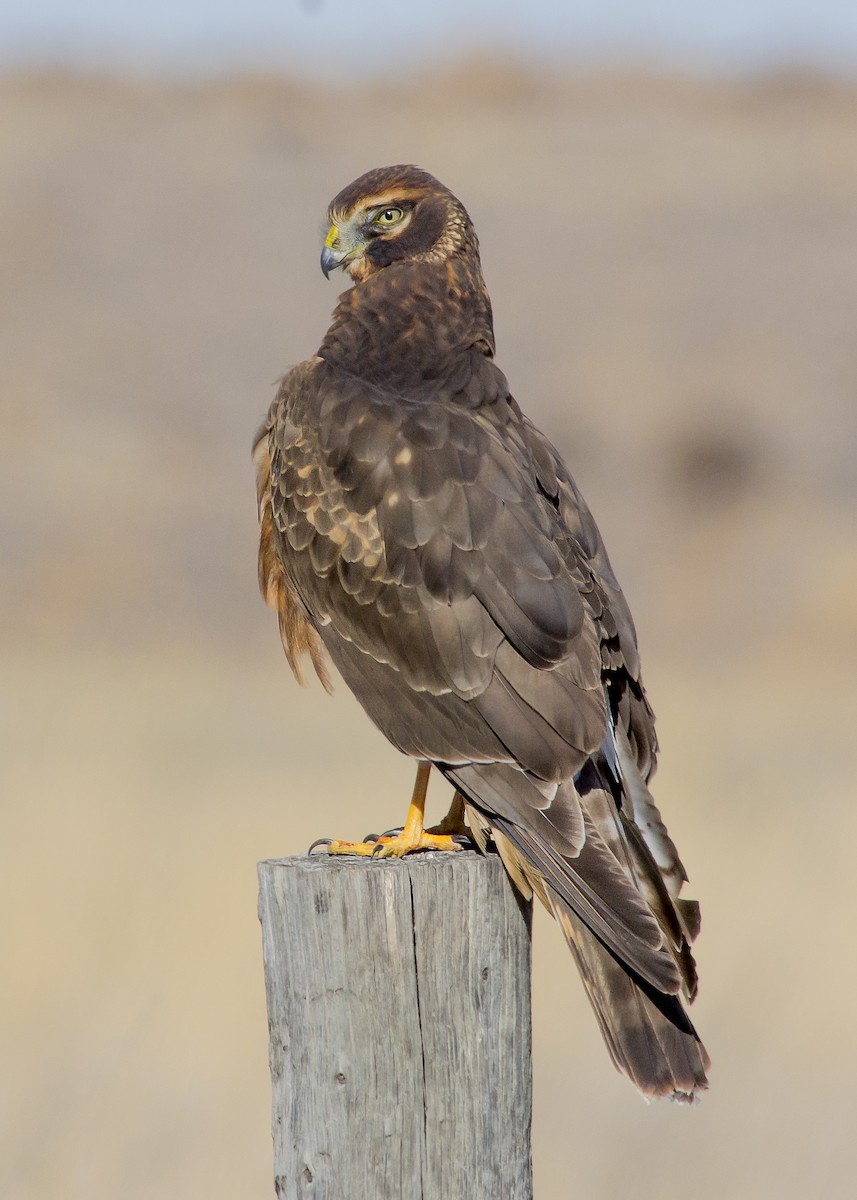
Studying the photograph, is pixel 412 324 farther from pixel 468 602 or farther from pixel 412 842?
pixel 412 842

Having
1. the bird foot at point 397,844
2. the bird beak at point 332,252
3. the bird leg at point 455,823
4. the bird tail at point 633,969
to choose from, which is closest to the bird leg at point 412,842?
the bird foot at point 397,844

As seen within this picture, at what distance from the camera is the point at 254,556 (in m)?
17.3

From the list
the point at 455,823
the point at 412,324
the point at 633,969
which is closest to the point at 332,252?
the point at 412,324

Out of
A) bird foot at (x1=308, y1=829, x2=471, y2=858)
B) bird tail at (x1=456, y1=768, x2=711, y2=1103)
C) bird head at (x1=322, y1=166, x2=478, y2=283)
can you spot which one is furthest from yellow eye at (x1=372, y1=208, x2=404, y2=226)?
bird tail at (x1=456, y1=768, x2=711, y2=1103)

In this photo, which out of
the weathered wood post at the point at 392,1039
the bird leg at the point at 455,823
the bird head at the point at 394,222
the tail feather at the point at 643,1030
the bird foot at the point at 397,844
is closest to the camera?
the weathered wood post at the point at 392,1039

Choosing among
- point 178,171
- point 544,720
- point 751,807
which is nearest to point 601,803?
point 544,720

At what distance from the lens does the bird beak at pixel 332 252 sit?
4758 millimetres

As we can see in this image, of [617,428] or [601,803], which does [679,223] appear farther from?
[601,803]

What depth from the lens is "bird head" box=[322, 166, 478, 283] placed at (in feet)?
15.4

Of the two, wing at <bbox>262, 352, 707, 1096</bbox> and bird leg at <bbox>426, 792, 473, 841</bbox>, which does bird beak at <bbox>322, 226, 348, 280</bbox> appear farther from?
bird leg at <bbox>426, 792, 473, 841</bbox>

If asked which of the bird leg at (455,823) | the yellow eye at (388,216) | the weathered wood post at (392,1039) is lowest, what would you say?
the weathered wood post at (392,1039)

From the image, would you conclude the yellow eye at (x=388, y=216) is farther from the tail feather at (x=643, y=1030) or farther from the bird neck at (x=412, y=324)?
the tail feather at (x=643, y=1030)

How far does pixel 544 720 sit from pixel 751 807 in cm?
588

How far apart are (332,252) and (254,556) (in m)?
12.6
